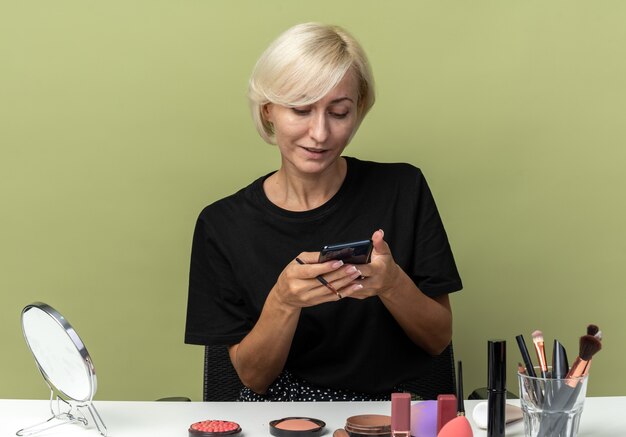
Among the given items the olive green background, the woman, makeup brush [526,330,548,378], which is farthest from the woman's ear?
makeup brush [526,330,548,378]

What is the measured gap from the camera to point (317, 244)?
77.6 inches

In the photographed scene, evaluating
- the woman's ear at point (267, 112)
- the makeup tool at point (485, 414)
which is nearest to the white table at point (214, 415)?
the makeup tool at point (485, 414)

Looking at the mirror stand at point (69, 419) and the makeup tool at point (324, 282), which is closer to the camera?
the mirror stand at point (69, 419)

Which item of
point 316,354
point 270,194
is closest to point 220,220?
point 270,194

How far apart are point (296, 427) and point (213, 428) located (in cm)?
13

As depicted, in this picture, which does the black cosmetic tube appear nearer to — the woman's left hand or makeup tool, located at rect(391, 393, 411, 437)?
makeup tool, located at rect(391, 393, 411, 437)

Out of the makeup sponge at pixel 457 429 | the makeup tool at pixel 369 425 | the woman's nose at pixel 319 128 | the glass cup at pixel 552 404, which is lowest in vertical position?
the makeup tool at pixel 369 425

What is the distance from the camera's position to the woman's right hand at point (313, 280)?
5.11 feet

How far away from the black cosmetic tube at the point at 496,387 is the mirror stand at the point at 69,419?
60 centimetres

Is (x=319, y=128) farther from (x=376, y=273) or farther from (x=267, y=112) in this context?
(x=376, y=273)

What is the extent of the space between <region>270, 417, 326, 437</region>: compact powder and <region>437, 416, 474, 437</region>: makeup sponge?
21 centimetres

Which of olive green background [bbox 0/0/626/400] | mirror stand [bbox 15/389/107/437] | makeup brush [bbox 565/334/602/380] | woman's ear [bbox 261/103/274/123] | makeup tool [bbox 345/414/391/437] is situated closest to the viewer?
makeup brush [bbox 565/334/602/380]

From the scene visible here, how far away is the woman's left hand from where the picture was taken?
1614 millimetres

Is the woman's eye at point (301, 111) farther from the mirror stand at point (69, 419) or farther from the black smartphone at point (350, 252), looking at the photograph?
the mirror stand at point (69, 419)
